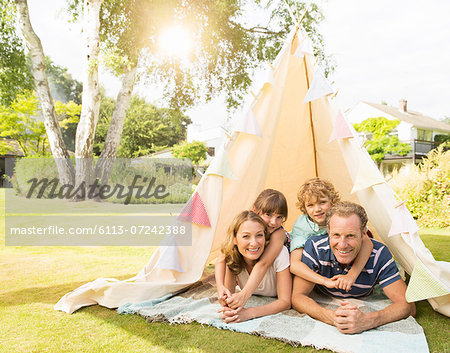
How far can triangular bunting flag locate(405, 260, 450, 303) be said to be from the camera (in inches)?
87.0

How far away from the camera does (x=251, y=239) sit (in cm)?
249

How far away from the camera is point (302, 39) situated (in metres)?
3.65

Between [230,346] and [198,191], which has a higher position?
[198,191]

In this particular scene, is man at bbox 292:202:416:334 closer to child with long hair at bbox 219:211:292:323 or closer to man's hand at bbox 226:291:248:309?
child with long hair at bbox 219:211:292:323

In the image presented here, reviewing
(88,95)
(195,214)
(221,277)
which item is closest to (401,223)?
(221,277)

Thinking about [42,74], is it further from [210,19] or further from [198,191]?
[198,191]

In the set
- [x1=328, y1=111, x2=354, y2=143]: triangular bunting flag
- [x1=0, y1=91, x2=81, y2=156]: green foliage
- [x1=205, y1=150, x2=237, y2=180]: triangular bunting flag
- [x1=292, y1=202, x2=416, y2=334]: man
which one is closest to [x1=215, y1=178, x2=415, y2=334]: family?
[x1=292, y1=202, x2=416, y2=334]: man

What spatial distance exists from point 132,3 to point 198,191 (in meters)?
9.96

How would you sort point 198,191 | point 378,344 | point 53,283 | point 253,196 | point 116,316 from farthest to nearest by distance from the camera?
point 253,196 → point 53,283 → point 198,191 → point 116,316 → point 378,344

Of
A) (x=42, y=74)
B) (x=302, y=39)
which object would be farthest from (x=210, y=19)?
(x=302, y=39)

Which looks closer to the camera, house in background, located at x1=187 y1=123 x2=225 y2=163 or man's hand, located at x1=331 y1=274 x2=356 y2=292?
man's hand, located at x1=331 y1=274 x2=356 y2=292

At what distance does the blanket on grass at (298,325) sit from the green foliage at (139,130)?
34.0 meters

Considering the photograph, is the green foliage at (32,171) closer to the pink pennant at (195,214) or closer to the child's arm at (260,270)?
the pink pennant at (195,214)

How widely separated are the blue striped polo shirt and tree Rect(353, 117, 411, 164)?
19.5 metres
